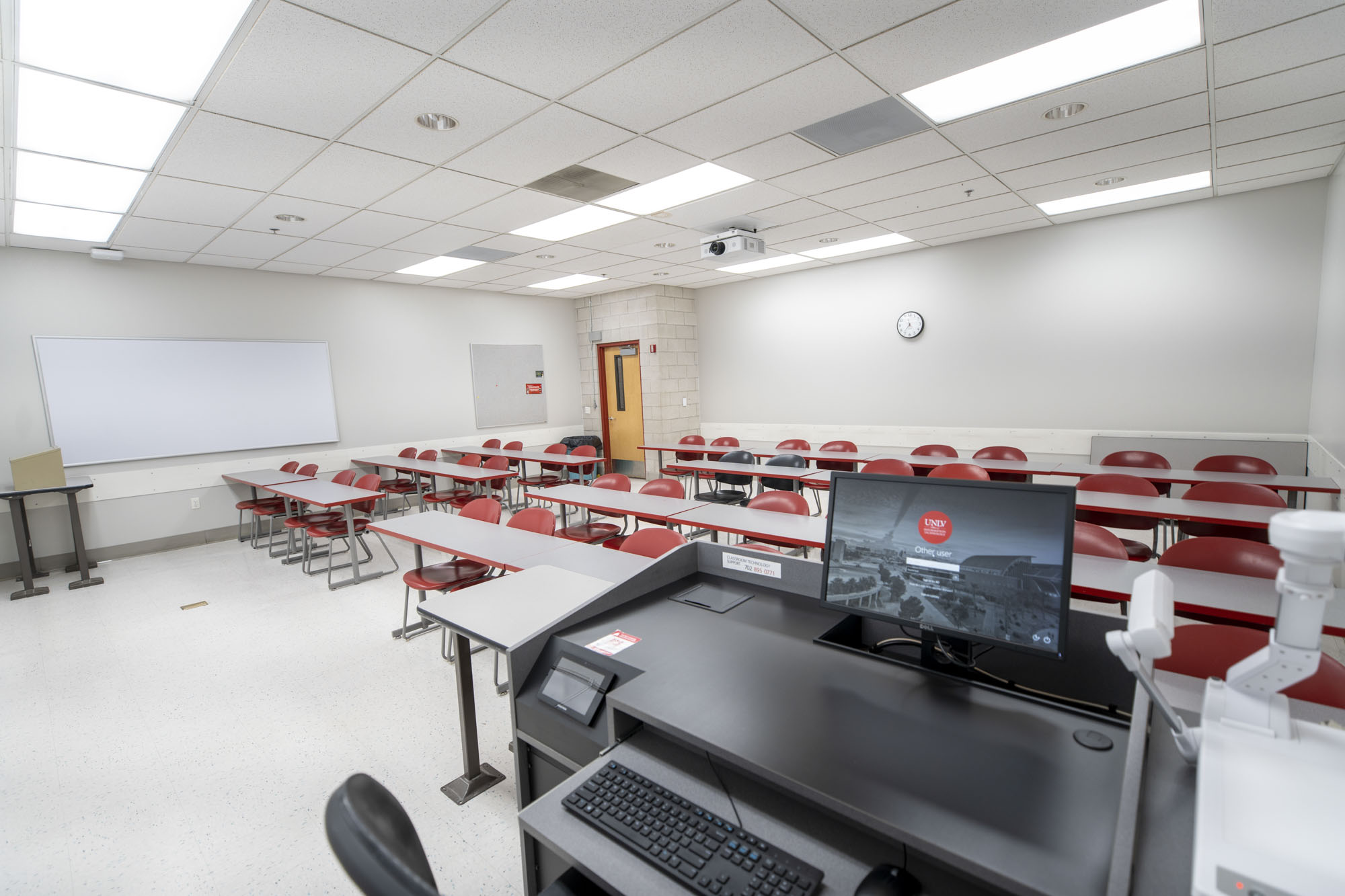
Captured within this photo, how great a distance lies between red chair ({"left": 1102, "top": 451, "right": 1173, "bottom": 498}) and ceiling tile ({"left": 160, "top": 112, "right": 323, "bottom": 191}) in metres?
6.08

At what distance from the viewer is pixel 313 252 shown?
5586 mm

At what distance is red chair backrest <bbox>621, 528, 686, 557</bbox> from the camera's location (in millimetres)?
2619

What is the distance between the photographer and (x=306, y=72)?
2.51m

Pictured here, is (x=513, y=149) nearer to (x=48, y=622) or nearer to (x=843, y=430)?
(x=48, y=622)

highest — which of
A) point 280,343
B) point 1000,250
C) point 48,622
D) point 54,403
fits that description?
point 1000,250

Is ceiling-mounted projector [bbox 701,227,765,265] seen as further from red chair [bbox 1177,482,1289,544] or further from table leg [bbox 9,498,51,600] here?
table leg [bbox 9,498,51,600]

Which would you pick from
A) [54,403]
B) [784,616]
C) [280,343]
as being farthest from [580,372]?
Result: [784,616]

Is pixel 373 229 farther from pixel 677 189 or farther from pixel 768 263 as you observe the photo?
pixel 768 263

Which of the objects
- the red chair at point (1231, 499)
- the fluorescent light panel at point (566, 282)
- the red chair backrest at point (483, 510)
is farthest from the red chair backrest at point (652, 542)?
the fluorescent light panel at point (566, 282)

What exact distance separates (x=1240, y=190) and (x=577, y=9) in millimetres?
5862

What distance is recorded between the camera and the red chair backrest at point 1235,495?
3.17m

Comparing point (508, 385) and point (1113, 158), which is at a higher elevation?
point (1113, 158)

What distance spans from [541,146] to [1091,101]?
9.83 ft

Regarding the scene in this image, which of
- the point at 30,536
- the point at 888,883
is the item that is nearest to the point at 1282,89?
the point at 888,883
